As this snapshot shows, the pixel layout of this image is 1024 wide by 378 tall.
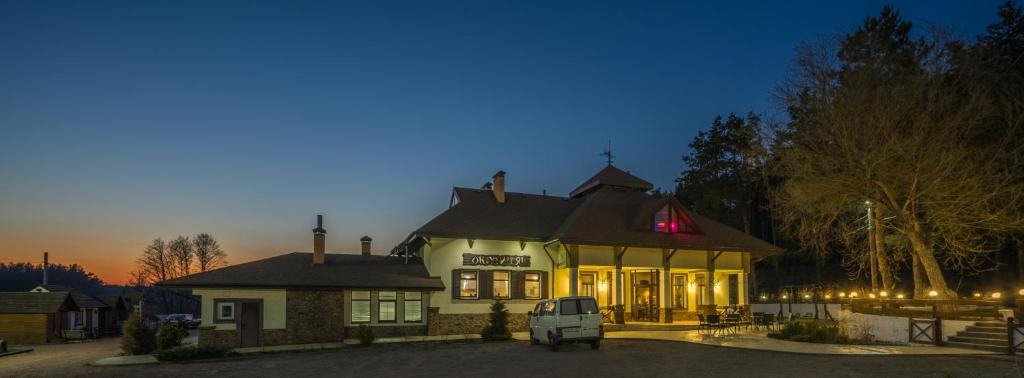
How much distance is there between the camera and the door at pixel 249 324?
23594mm

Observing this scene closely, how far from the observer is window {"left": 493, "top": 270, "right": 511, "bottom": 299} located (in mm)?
27587

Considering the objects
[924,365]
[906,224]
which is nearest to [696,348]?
[924,365]

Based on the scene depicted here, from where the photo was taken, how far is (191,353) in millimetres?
21125

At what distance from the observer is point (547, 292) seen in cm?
2817

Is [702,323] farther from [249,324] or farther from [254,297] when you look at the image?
[249,324]

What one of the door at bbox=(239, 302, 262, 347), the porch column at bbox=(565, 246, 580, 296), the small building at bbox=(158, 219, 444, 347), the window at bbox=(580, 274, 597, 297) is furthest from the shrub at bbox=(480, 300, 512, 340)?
the door at bbox=(239, 302, 262, 347)

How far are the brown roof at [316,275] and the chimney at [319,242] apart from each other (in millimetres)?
267

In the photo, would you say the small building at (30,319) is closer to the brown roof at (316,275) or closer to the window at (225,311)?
the brown roof at (316,275)

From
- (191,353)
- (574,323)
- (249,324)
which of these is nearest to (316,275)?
(249,324)

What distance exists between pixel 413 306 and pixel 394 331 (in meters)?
1.24

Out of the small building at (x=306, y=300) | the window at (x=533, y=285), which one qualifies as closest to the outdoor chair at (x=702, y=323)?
the window at (x=533, y=285)

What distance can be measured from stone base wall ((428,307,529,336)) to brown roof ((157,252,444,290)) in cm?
128

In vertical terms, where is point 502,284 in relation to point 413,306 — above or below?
above

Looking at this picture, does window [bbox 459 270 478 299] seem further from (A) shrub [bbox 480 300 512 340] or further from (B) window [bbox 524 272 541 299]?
(A) shrub [bbox 480 300 512 340]
